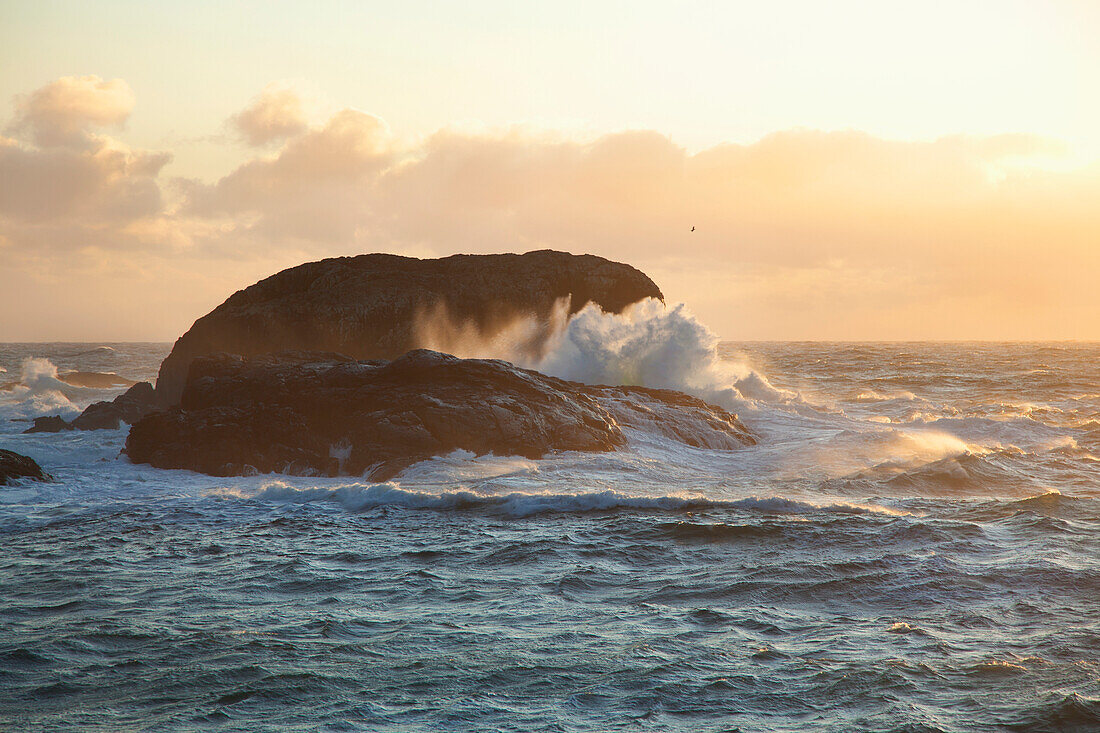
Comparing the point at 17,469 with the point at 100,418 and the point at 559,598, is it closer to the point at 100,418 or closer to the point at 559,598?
the point at 100,418

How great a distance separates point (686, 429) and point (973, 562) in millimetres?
10182

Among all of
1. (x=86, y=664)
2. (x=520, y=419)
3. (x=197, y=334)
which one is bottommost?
(x=86, y=664)

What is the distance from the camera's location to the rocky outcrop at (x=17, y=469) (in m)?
14.6

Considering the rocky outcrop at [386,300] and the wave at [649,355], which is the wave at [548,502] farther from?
the rocky outcrop at [386,300]

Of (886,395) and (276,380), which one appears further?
(886,395)

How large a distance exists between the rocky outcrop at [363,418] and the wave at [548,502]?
1818 millimetres

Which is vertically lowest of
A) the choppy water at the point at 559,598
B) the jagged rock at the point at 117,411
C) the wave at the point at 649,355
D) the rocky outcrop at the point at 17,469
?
the choppy water at the point at 559,598

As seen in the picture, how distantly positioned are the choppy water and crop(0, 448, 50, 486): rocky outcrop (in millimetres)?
464

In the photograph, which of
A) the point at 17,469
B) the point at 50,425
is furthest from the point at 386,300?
the point at 17,469

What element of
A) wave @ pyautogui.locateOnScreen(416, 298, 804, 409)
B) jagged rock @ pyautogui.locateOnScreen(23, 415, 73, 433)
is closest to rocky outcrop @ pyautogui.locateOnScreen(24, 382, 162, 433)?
jagged rock @ pyautogui.locateOnScreen(23, 415, 73, 433)

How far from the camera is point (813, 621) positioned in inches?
297

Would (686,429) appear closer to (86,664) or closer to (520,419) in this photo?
(520,419)

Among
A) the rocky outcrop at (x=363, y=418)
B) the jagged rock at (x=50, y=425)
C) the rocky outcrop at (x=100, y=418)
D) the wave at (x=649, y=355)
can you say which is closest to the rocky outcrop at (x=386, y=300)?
the wave at (x=649, y=355)

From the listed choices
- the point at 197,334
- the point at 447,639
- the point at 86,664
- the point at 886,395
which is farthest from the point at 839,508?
the point at 886,395
